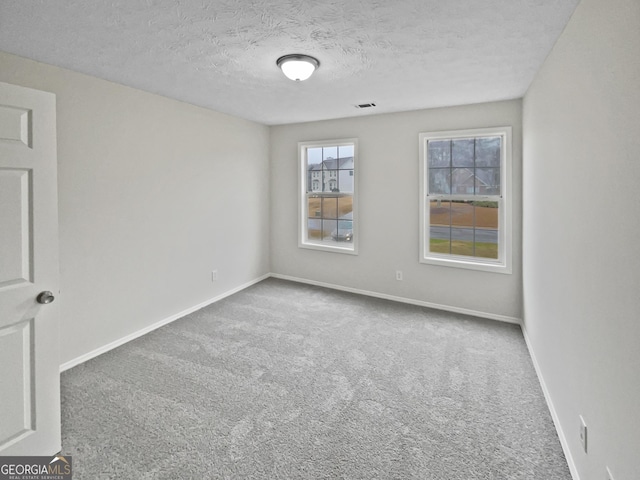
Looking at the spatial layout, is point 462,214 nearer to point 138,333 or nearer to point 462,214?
point 462,214

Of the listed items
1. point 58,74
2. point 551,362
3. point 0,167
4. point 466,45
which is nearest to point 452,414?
point 551,362

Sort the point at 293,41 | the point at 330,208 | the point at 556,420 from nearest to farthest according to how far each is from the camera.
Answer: the point at 556,420
the point at 293,41
the point at 330,208

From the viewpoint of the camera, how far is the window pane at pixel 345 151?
484 centimetres

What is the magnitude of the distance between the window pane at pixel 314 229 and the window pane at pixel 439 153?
1861 millimetres

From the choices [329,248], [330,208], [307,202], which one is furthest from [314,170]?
[329,248]

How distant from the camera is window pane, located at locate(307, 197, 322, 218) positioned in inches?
207

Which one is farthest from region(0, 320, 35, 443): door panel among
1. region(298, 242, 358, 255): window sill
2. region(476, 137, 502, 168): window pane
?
region(476, 137, 502, 168): window pane

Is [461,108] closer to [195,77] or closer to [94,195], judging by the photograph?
[195,77]

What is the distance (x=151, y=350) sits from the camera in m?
3.12

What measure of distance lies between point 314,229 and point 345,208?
624 millimetres

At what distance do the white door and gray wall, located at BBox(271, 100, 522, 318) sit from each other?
349 cm

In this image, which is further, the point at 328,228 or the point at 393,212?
the point at 328,228

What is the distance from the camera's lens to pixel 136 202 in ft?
11.0

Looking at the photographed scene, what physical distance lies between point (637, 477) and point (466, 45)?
241 cm
